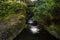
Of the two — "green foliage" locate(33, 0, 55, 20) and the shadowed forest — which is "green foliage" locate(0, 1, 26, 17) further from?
"green foliage" locate(33, 0, 55, 20)

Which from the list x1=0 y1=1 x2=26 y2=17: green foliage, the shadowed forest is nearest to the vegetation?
the shadowed forest

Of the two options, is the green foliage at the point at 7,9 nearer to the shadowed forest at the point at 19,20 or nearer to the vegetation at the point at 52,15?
the shadowed forest at the point at 19,20

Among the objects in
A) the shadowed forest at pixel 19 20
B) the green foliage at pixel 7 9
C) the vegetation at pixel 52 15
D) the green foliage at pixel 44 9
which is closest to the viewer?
the shadowed forest at pixel 19 20

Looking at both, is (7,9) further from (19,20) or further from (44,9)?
(44,9)

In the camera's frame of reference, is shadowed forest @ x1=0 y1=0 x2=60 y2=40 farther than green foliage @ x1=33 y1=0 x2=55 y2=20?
No

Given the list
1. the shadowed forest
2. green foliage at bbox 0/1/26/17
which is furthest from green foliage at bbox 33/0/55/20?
green foliage at bbox 0/1/26/17

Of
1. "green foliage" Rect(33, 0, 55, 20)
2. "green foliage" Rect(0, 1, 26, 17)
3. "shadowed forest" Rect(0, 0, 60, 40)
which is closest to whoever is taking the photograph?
"shadowed forest" Rect(0, 0, 60, 40)

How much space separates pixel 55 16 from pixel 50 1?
3.90 feet

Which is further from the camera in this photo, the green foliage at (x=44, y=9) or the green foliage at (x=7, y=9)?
the green foliage at (x=7, y=9)

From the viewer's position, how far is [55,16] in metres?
9.15

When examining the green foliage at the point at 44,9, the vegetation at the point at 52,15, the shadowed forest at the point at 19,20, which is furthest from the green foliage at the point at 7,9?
the vegetation at the point at 52,15

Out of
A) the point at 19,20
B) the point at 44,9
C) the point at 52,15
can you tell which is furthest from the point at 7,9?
the point at 52,15

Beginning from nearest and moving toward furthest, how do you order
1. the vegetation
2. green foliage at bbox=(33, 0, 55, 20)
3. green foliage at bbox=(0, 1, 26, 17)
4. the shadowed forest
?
the shadowed forest, the vegetation, green foliage at bbox=(33, 0, 55, 20), green foliage at bbox=(0, 1, 26, 17)

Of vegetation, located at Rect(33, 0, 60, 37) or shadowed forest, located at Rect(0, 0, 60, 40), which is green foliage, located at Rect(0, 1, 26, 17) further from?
vegetation, located at Rect(33, 0, 60, 37)
